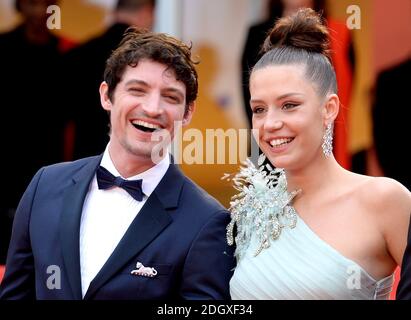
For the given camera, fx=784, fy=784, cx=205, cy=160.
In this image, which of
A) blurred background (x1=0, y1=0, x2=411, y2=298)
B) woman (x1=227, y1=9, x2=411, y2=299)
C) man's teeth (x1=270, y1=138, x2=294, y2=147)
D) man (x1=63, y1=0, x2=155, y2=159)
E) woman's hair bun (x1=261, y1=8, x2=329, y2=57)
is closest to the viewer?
woman (x1=227, y1=9, x2=411, y2=299)

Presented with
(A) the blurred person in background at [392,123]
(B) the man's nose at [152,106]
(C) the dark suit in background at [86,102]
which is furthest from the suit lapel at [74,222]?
(A) the blurred person in background at [392,123]

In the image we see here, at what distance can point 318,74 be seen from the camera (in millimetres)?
2715

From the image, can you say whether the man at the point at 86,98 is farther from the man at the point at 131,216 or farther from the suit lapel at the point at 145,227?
the suit lapel at the point at 145,227

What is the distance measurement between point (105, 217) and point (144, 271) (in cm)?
28

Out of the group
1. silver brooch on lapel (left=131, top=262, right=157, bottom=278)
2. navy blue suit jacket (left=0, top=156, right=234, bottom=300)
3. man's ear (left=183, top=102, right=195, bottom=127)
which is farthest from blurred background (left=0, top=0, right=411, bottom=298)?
silver brooch on lapel (left=131, top=262, right=157, bottom=278)

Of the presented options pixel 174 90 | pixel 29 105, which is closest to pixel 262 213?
pixel 174 90

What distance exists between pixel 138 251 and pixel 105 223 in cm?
19

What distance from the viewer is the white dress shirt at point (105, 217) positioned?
8.80ft

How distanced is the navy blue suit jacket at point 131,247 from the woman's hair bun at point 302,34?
0.61 metres

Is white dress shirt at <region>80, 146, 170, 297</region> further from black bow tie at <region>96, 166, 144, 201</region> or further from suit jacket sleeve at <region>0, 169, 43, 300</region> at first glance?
suit jacket sleeve at <region>0, 169, 43, 300</region>

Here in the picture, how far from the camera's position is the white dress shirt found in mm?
2682

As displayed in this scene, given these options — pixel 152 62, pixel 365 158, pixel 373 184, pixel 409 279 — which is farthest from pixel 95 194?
pixel 365 158

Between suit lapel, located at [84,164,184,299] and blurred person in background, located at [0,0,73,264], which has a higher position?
blurred person in background, located at [0,0,73,264]
